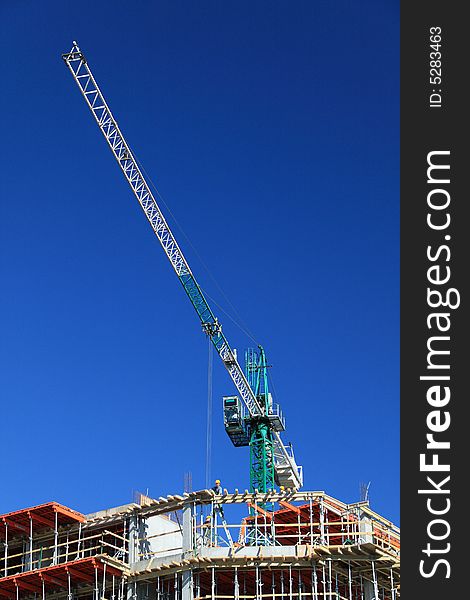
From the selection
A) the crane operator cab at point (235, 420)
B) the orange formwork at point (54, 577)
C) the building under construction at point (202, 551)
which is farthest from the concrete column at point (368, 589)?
the crane operator cab at point (235, 420)

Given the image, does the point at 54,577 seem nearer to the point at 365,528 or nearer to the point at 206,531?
the point at 206,531

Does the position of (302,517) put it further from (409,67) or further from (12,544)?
(409,67)

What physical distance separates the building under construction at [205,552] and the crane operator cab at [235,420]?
51.8 m

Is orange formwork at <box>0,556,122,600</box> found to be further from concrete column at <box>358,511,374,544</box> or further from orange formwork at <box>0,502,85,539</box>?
concrete column at <box>358,511,374,544</box>

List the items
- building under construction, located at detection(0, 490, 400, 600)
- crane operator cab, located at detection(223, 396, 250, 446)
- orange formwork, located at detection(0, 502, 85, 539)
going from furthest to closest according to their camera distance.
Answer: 1. crane operator cab, located at detection(223, 396, 250, 446)
2. orange formwork, located at detection(0, 502, 85, 539)
3. building under construction, located at detection(0, 490, 400, 600)

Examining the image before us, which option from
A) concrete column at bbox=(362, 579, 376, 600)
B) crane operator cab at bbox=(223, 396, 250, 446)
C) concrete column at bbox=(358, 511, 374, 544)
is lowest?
concrete column at bbox=(362, 579, 376, 600)

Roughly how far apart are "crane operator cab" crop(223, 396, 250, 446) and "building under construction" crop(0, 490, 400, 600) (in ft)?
170

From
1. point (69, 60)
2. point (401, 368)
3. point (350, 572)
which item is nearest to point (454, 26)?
point (401, 368)

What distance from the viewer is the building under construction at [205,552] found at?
60.6 meters

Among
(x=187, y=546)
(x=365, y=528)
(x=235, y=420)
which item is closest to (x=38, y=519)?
(x=187, y=546)

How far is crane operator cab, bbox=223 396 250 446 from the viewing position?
12122 centimetres

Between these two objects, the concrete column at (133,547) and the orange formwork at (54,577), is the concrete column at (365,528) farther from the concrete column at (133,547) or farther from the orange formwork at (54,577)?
the orange formwork at (54,577)

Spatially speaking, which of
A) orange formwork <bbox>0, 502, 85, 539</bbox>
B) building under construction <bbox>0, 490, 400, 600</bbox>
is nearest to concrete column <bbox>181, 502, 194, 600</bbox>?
building under construction <bbox>0, 490, 400, 600</bbox>

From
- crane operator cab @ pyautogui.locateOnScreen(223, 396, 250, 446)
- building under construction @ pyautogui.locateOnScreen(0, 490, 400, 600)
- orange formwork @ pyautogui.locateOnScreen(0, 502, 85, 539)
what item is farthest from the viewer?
crane operator cab @ pyautogui.locateOnScreen(223, 396, 250, 446)
